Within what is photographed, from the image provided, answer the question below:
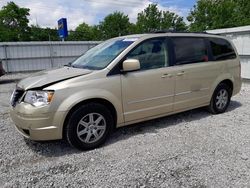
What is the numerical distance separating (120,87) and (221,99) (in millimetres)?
2727

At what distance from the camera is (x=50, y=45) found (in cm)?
1505

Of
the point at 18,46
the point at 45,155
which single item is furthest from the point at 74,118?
the point at 18,46

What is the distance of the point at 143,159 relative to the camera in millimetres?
3307

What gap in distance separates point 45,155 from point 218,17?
32.9 metres

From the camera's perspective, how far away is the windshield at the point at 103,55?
151 inches

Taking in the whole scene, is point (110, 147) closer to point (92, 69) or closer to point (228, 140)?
point (92, 69)

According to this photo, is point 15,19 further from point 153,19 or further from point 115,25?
point 153,19

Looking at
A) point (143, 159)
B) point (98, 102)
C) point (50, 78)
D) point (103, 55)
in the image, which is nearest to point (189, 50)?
point (103, 55)

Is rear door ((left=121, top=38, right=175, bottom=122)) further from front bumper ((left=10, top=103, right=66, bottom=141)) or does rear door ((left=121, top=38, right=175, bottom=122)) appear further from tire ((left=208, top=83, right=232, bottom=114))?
tire ((left=208, top=83, right=232, bottom=114))

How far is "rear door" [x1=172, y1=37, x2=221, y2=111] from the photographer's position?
4.45 meters

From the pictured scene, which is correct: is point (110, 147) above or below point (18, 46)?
below

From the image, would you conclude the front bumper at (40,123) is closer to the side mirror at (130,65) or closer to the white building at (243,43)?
the side mirror at (130,65)

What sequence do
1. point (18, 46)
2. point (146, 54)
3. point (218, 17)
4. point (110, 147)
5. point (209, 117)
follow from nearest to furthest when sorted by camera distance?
point (110, 147) → point (146, 54) → point (209, 117) → point (18, 46) → point (218, 17)

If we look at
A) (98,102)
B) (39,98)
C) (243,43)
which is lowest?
(98,102)
